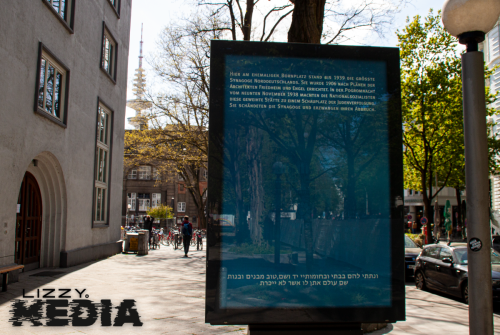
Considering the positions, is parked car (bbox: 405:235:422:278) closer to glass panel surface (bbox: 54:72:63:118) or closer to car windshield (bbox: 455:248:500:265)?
car windshield (bbox: 455:248:500:265)

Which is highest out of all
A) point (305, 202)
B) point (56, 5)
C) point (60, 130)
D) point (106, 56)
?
point (106, 56)

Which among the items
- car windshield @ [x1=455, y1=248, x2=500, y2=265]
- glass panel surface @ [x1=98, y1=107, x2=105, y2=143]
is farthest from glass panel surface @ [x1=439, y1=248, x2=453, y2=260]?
glass panel surface @ [x1=98, y1=107, x2=105, y2=143]

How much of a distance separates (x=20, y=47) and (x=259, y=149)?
31.6 feet

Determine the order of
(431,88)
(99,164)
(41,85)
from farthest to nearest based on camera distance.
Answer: (431,88) < (99,164) < (41,85)

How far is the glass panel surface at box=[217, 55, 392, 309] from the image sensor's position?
3607 millimetres

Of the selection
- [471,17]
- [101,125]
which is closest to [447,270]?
[471,17]

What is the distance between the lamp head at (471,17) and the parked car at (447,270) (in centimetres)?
853

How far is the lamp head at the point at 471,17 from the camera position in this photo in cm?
376

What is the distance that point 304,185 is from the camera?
12.4ft

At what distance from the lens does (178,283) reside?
11.2 metres

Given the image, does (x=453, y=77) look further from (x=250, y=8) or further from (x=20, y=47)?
(x=20, y=47)

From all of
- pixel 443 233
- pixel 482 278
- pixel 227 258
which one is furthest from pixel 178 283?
pixel 443 233

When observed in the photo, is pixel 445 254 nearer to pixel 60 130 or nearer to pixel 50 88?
pixel 60 130

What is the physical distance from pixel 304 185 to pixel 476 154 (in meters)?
1.53
